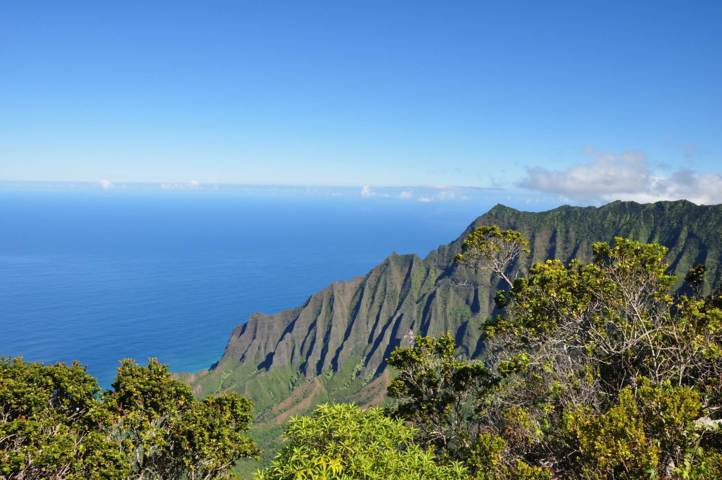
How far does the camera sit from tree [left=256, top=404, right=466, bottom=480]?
1658 centimetres

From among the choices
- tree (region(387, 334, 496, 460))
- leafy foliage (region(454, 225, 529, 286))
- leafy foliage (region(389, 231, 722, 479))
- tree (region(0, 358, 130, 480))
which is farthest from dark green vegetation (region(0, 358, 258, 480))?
leafy foliage (region(454, 225, 529, 286))

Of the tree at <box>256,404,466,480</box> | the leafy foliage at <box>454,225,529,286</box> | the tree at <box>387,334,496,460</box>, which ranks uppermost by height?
the leafy foliage at <box>454,225,529,286</box>

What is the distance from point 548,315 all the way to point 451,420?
456 inches

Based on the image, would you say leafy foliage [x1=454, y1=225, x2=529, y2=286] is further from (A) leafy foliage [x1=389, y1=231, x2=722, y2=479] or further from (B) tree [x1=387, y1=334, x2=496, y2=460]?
(B) tree [x1=387, y1=334, x2=496, y2=460]

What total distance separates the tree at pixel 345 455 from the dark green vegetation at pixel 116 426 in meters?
7.70

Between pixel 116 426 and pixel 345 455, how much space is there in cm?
1511

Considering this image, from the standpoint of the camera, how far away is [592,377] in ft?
71.8

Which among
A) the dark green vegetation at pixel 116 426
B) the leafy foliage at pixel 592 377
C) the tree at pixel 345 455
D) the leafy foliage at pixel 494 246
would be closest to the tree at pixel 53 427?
the dark green vegetation at pixel 116 426

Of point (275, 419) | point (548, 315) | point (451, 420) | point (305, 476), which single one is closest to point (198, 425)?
point (305, 476)

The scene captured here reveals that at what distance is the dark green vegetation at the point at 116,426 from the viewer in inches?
774

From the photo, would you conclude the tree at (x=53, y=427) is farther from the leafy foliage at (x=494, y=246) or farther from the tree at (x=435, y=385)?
the leafy foliage at (x=494, y=246)

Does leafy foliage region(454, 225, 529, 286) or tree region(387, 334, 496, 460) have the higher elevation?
leafy foliage region(454, 225, 529, 286)

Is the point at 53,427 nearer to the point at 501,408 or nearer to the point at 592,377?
the point at 501,408

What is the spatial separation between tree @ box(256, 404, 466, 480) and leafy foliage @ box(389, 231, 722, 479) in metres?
2.83
